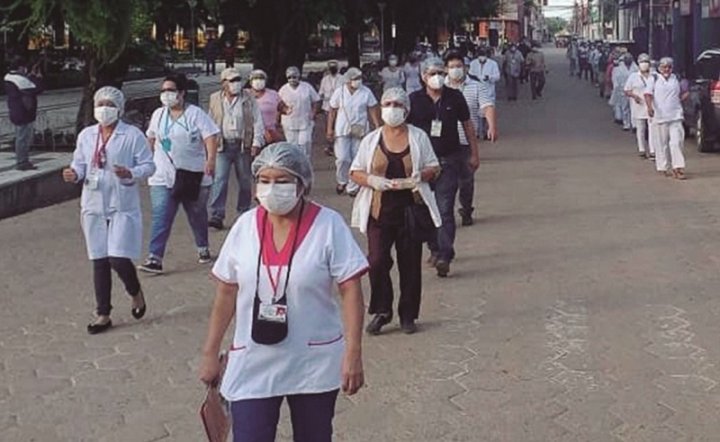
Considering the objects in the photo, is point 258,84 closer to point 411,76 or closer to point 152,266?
point 152,266

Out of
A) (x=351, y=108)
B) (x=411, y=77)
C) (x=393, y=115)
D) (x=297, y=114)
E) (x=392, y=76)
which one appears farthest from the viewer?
(x=411, y=77)

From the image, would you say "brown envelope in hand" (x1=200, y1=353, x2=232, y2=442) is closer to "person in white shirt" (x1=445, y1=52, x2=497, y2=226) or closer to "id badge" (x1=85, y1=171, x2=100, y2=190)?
"id badge" (x1=85, y1=171, x2=100, y2=190)

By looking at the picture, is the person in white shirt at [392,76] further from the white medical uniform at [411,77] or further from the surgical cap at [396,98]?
the surgical cap at [396,98]

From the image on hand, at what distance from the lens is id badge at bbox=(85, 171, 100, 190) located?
847 cm

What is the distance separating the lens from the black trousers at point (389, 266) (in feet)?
27.2

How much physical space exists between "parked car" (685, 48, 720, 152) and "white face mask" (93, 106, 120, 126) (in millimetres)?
13313

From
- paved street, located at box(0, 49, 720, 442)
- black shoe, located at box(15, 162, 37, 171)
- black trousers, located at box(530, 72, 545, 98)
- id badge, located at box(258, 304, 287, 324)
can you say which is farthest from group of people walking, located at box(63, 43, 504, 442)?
black trousers, located at box(530, 72, 545, 98)

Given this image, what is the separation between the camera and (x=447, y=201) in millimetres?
10352

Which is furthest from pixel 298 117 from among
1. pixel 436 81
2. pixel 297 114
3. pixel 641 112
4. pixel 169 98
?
pixel 436 81

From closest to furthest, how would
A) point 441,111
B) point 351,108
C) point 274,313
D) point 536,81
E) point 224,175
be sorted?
1. point 274,313
2. point 441,111
3. point 224,175
4. point 351,108
5. point 536,81

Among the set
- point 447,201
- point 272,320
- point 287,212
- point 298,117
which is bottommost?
point 447,201

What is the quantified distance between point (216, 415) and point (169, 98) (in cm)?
611

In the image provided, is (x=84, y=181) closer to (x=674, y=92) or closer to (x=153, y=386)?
(x=153, y=386)

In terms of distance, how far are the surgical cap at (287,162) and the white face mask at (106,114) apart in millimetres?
3939
